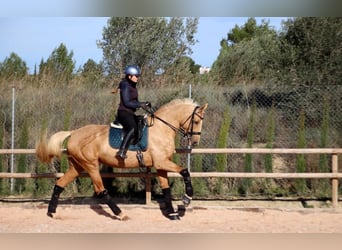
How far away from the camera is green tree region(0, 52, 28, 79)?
13273 millimetres

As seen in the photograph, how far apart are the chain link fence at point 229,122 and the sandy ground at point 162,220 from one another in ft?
5.20

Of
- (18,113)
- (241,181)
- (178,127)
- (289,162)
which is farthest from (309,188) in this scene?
(18,113)

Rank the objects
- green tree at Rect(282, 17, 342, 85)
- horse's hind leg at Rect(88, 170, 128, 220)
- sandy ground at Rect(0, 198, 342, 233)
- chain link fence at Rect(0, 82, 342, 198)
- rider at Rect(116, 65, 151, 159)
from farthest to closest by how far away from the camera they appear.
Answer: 1. green tree at Rect(282, 17, 342, 85)
2. chain link fence at Rect(0, 82, 342, 198)
3. horse's hind leg at Rect(88, 170, 128, 220)
4. rider at Rect(116, 65, 151, 159)
5. sandy ground at Rect(0, 198, 342, 233)

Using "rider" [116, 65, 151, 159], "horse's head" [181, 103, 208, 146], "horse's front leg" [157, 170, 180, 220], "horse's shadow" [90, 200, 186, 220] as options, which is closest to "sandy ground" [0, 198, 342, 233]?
"horse's shadow" [90, 200, 186, 220]

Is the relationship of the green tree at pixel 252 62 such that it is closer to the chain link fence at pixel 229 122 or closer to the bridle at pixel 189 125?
the chain link fence at pixel 229 122

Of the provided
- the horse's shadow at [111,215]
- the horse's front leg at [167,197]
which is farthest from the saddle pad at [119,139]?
the horse's shadow at [111,215]

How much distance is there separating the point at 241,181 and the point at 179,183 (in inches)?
51.9

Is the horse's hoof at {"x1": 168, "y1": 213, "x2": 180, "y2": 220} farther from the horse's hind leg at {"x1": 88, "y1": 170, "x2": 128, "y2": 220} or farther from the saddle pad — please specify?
the saddle pad

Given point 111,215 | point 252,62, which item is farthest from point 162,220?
point 252,62

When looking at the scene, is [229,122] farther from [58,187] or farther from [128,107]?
[58,187]

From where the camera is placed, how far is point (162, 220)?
25.7 ft

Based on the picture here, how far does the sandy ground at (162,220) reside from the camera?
7.05 metres

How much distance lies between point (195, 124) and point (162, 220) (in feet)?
5.52

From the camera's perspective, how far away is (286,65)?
38.6 ft
